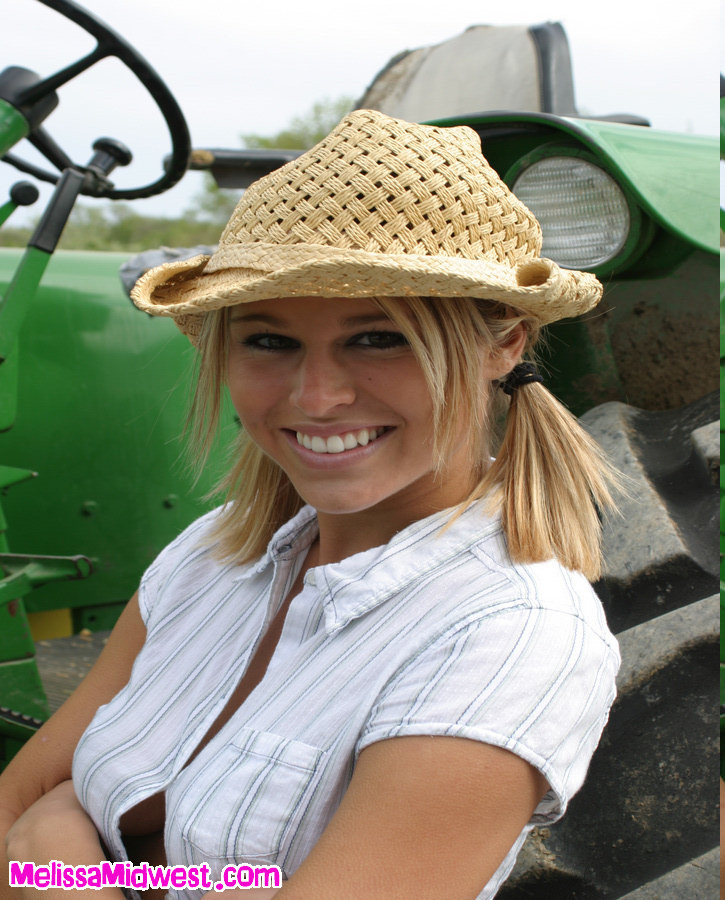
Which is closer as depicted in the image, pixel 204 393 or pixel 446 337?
pixel 446 337

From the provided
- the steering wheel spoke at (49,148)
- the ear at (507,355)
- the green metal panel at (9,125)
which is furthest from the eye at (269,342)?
the steering wheel spoke at (49,148)

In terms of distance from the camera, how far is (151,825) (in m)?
1.08

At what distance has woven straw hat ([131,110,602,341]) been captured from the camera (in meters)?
0.89

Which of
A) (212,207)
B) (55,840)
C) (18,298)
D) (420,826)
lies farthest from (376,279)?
(212,207)

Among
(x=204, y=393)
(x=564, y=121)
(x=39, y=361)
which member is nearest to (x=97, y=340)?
(x=39, y=361)

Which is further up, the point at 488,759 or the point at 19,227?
the point at 488,759

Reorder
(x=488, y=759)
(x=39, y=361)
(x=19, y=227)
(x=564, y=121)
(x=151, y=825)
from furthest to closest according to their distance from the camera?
1. (x=19, y=227)
2. (x=39, y=361)
3. (x=564, y=121)
4. (x=151, y=825)
5. (x=488, y=759)

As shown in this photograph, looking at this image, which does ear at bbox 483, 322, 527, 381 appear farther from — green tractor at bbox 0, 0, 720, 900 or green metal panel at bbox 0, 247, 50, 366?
green metal panel at bbox 0, 247, 50, 366

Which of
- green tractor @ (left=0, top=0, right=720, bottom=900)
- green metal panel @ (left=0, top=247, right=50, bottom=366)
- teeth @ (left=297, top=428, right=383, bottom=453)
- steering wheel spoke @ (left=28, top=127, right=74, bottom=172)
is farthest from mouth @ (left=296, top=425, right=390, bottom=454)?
steering wheel spoke @ (left=28, top=127, right=74, bottom=172)

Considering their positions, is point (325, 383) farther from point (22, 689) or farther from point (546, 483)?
point (22, 689)

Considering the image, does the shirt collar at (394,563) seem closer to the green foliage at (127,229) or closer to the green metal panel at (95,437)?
the green metal panel at (95,437)

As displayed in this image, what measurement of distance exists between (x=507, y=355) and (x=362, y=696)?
1.31ft

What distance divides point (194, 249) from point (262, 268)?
1.44 m

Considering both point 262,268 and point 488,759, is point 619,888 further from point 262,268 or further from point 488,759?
point 262,268
